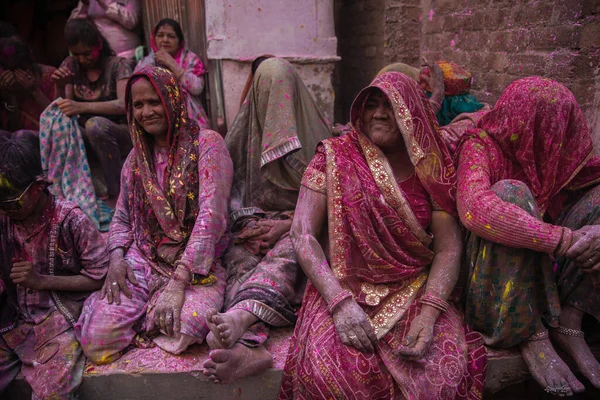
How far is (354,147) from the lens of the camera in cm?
236

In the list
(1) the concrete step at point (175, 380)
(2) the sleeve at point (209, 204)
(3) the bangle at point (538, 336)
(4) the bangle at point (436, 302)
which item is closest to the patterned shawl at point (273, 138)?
(2) the sleeve at point (209, 204)

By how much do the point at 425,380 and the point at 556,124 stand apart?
54.5 inches

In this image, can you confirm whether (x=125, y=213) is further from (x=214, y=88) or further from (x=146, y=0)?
(x=146, y=0)

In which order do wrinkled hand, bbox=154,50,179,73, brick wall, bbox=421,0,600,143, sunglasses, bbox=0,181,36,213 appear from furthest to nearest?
wrinkled hand, bbox=154,50,179,73 < brick wall, bbox=421,0,600,143 < sunglasses, bbox=0,181,36,213

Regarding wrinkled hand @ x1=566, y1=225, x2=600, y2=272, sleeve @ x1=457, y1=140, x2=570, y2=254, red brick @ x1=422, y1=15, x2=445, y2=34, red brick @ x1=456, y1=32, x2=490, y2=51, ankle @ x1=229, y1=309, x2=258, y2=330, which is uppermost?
red brick @ x1=422, y1=15, x2=445, y2=34

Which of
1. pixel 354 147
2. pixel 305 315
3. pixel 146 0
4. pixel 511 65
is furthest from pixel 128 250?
pixel 146 0

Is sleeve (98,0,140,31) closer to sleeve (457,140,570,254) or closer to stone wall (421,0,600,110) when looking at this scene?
stone wall (421,0,600,110)

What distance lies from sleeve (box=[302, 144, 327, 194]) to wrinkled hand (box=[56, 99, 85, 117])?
2.69 m

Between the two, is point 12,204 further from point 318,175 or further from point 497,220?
point 497,220

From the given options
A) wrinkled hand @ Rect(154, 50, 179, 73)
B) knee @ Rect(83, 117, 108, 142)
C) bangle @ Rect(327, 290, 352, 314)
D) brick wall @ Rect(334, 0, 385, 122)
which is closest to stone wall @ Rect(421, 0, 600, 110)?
brick wall @ Rect(334, 0, 385, 122)

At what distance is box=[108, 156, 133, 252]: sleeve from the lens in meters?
2.66

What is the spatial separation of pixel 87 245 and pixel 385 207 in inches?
61.7

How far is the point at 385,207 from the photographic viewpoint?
2.25m

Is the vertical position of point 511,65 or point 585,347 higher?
point 511,65
